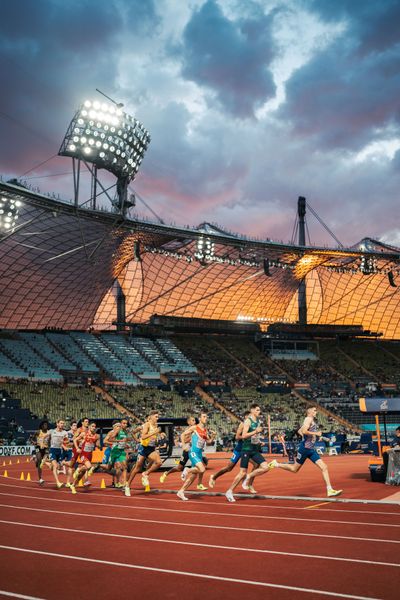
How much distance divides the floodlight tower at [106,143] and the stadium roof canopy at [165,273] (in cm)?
224

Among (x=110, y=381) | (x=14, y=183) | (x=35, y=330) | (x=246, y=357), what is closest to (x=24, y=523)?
(x=14, y=183)

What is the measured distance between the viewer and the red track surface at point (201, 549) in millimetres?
5674

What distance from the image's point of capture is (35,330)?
64.6m

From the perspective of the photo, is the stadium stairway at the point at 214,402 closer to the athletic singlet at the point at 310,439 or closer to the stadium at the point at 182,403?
the stadium at the point at 182,403

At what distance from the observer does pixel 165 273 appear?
64.2 meters

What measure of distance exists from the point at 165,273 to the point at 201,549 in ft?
188

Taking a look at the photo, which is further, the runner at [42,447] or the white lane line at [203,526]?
the runner at [42,447]

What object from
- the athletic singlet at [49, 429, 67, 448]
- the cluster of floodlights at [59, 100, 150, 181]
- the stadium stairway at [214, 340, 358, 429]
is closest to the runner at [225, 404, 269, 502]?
the athletic singlet at [49, 429, 67, 448]

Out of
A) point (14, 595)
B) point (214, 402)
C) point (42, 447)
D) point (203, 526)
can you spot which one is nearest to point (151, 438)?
point (42, 447)

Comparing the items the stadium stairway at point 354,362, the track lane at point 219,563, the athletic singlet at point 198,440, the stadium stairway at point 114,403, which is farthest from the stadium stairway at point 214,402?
the track lane at point 219,563

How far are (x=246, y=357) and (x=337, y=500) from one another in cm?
5924

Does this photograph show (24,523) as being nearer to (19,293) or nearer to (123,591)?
(123,591)

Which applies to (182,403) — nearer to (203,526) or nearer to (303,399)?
(303,399)

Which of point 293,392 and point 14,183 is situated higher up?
point 14,183
